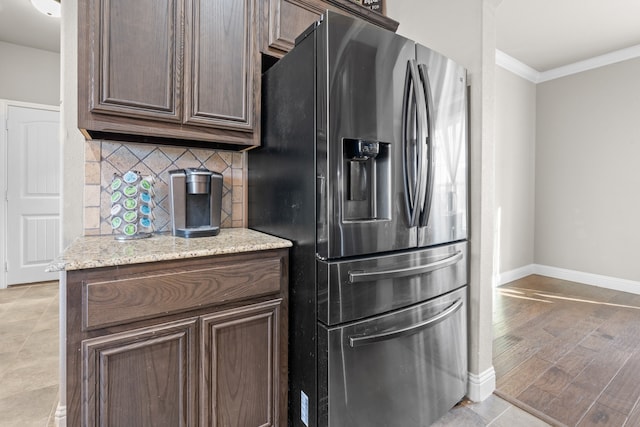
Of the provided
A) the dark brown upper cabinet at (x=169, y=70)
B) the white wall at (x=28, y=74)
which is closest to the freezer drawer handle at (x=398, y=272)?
the dark brown upper cabinet at (x=169, y=70)

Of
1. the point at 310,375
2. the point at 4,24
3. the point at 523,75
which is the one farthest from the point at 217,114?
the point at 523,75

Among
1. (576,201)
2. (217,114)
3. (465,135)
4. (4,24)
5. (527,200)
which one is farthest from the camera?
(527,200)

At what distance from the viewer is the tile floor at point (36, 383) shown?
5.27 feet

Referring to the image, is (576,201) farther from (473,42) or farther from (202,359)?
(202,359)

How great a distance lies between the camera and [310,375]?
127 cm

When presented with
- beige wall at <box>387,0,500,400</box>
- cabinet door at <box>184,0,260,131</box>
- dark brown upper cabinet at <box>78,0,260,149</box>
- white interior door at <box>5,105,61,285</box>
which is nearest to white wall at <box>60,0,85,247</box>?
dark brown upper cabinet at <box>78,0,260,149</box>

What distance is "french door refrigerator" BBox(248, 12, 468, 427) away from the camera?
1214mm

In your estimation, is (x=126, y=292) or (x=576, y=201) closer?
(x=126, y=292)

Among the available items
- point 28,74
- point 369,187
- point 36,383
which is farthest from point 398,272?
point 28,74

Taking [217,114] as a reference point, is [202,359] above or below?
below

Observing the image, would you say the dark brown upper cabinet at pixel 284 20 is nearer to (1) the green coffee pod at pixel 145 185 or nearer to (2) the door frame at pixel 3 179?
(1) the green coffee pod at pixel 145 185

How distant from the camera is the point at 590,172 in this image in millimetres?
3902

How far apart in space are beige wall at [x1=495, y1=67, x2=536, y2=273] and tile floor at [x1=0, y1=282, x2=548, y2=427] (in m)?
2.62

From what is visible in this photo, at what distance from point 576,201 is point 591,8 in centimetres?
227
